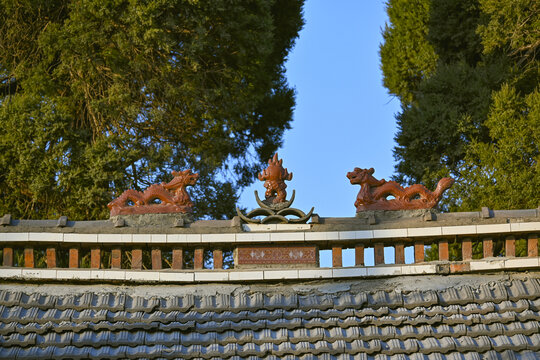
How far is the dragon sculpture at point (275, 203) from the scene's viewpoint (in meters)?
7.48

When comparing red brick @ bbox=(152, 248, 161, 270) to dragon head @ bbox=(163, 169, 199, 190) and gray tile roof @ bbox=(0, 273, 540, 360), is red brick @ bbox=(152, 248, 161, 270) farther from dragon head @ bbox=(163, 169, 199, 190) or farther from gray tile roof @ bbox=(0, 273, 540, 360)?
dragon head @ bbox=(163, 169, 199, 190)

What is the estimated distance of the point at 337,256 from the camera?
7.46 meters

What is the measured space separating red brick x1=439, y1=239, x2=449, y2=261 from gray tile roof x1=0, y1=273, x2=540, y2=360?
17 centimetres

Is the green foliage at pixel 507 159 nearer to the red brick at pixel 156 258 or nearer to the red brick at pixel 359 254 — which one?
the red brick at pixel 359 254

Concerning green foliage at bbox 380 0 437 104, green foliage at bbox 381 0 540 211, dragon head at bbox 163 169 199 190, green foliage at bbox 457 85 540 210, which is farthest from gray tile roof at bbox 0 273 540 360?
green foliage at bbox 380 0 437 104

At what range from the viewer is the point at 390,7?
1692 centimetres

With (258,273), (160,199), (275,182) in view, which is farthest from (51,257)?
(275,182)

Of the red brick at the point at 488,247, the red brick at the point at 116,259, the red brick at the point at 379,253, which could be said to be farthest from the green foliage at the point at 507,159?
the red brick at the point at 116,259

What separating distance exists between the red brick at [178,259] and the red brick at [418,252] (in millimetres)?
1977

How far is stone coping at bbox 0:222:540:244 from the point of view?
24.1 feet

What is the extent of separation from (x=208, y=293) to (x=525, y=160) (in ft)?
24.6

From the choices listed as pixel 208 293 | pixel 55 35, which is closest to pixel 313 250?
pixel 208 293

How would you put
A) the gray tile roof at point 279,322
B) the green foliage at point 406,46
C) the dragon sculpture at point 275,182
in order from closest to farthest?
the gray tile roof at point 279,322 < the dragon sculpture at point 275,182 < the green foliage at point 406,46

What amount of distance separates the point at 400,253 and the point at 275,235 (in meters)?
1.07
